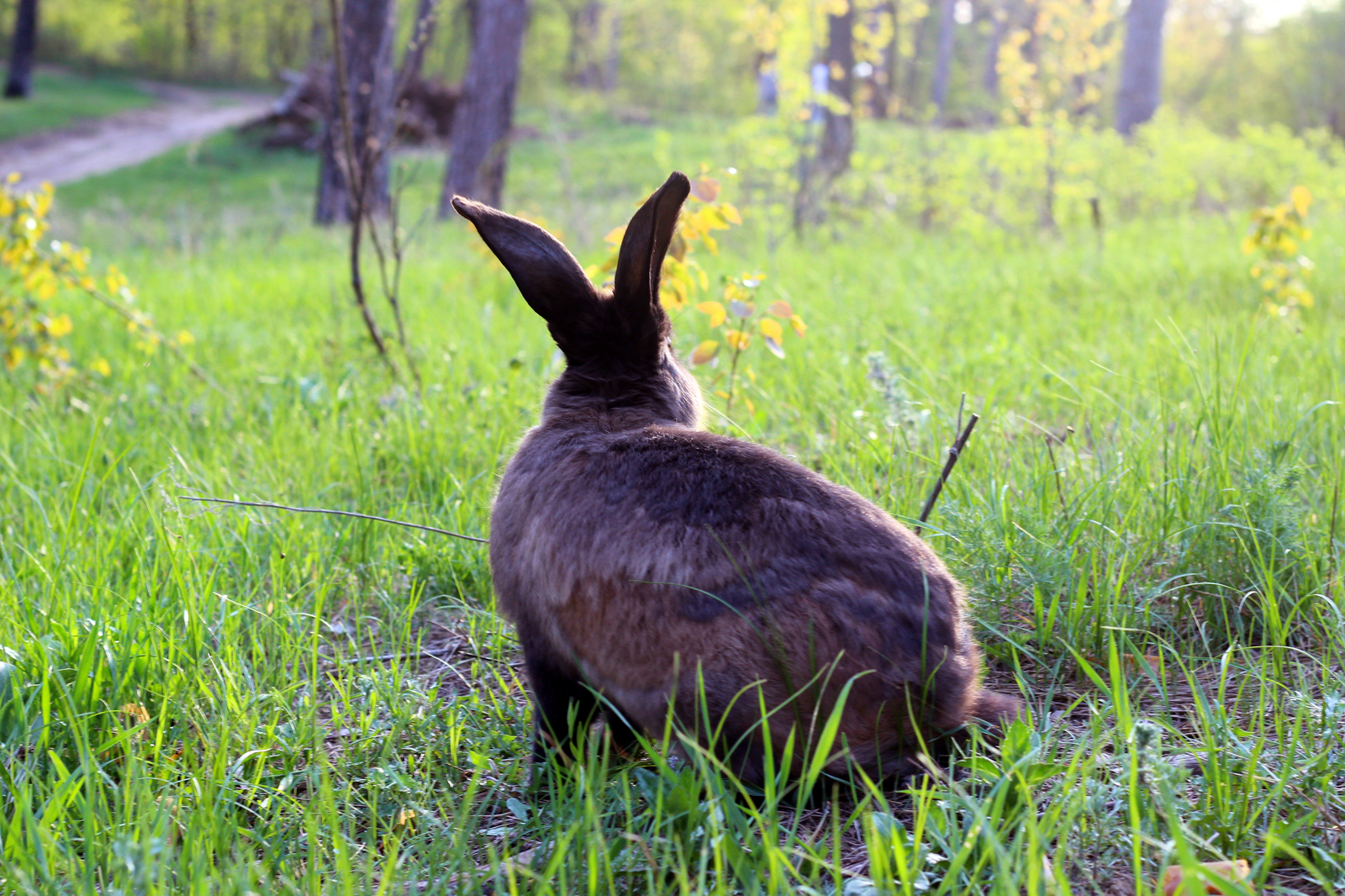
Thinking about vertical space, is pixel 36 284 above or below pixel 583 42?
below

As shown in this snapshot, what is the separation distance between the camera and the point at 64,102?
29.4 m

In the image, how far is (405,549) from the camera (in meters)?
2.64

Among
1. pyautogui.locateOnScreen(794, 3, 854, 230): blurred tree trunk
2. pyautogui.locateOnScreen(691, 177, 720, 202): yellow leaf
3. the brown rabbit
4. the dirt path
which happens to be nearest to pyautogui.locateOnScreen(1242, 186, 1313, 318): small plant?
pyautogui.locateOnScreen(691, 177, 720, 202): yellow leaf

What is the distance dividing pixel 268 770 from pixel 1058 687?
156 centimetres

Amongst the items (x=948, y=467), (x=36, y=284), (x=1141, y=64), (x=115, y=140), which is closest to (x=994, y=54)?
(x=1141, y=64)

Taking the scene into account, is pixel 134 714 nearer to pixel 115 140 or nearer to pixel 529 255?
pixel 529 255

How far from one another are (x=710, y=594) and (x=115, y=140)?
2862 cm

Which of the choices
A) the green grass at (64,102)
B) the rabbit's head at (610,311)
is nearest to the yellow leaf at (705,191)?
the rabbit's head at (610,311)

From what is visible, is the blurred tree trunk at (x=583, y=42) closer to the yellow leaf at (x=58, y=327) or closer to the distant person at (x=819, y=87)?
→ the distant person at (x=819, y=87)

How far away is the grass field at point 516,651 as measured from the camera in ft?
4.67

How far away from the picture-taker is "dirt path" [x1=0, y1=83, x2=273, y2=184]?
21.0 metres

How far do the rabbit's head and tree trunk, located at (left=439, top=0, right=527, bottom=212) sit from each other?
28.8 ft

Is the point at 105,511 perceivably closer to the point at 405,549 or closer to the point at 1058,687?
the point at 405,549

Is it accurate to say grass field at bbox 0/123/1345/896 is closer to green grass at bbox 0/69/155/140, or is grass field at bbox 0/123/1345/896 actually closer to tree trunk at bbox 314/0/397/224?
tree trunk at bbox 314/0/397/224
